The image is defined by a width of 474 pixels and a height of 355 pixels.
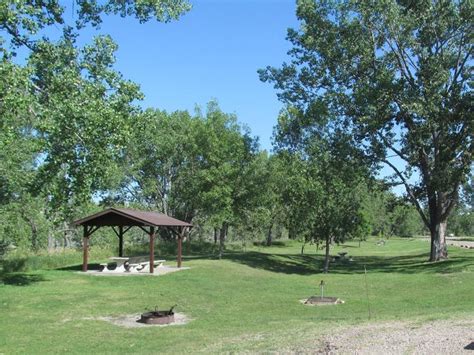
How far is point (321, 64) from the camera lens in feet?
114

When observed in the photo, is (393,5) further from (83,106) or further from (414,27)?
(83,106)

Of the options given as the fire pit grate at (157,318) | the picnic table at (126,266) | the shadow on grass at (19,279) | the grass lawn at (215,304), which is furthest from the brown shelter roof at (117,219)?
the fire pit grate at (157,318)

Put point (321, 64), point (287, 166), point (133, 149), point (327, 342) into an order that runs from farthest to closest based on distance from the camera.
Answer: point (133, 149) < point (287, 166) < point (321, 64) < point (327, 342)

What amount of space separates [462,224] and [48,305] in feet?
368

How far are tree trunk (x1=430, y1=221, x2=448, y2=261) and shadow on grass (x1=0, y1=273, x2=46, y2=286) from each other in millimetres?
23927

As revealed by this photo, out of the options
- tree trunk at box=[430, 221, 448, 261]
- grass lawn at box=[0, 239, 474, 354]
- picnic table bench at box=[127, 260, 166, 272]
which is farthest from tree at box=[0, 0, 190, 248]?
tree trunk at box=[430, 221, 448, 261]

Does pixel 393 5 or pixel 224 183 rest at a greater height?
pixel 393 5

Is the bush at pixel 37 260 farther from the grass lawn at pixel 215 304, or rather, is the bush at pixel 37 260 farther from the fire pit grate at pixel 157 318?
the fire pit grate at pixel 157 318

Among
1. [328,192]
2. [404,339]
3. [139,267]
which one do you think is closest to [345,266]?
[328,192]

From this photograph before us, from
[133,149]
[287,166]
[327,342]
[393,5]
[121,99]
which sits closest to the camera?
[327,342]

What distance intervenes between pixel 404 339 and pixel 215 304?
Result: 11.7m

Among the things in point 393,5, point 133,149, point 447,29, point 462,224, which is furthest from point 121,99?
point 462,224

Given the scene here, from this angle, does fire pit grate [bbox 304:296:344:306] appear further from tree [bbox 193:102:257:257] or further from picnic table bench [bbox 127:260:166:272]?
tree [bbox 193:102:257:257]

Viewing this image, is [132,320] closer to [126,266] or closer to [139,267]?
[126,266]
